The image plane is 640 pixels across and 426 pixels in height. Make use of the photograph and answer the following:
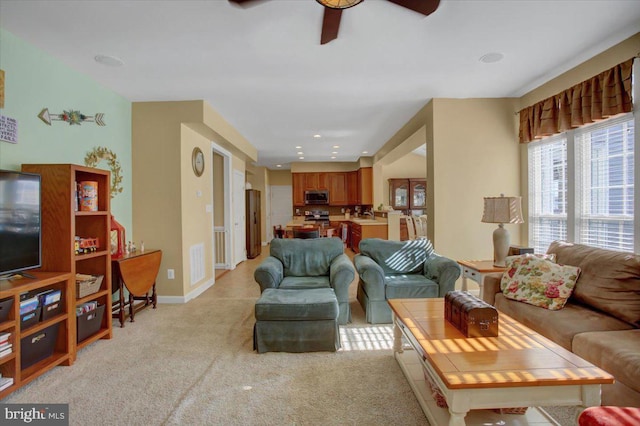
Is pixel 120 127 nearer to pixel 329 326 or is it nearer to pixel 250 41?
pixel 250 41

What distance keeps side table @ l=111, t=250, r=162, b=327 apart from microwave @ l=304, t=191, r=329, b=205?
551 centimetres

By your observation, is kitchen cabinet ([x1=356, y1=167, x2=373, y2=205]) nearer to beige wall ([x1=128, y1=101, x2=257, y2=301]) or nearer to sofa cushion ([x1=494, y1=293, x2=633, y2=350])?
beige wall ([x1=128, y1=101, x2=257, y2=301])

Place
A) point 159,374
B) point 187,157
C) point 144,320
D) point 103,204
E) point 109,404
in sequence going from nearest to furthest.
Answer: point 109,404 < point 159,374 < point 103,204 < point 144,320 < point 187,157

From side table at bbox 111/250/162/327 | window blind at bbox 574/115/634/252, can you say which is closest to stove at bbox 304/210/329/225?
side table at bbox 111/250/162/327

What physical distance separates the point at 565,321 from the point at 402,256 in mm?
1624

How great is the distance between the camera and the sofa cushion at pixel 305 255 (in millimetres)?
3465

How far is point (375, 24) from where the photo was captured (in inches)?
87.4

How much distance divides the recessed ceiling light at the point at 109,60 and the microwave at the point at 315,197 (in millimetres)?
6307

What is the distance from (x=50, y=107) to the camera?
2.67m

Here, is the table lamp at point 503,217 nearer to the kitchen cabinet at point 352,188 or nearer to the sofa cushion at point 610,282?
the sofa cushion at point 610,282

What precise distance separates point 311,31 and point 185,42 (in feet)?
3.29

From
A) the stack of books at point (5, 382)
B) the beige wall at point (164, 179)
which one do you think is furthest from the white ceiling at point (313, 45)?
the stack of books at point (5, 382)

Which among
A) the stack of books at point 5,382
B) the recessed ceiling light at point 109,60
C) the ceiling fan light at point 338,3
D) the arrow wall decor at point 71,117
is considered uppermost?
the recessed ceiling light at point 109,60

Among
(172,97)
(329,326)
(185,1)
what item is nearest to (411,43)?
(185,1)
